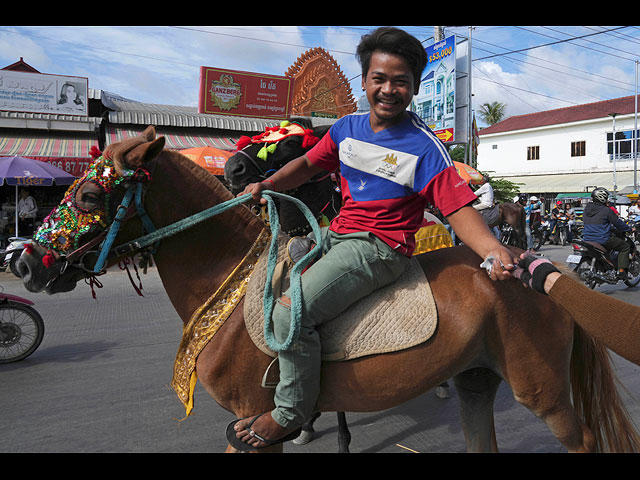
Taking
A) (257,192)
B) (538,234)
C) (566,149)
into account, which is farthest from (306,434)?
(566,149)

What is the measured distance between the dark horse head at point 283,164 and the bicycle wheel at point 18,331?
11.2ft

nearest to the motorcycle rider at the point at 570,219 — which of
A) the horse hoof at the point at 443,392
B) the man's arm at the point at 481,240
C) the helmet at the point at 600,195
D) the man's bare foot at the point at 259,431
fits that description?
the helmet at the point at 600,195

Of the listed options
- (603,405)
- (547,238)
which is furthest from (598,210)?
(547,238)

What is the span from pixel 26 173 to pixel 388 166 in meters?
11.2

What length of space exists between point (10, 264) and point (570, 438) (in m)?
2.54

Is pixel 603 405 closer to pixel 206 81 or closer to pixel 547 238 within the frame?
pixel 206 81

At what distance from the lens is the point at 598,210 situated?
848 cm

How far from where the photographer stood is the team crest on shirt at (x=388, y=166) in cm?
195

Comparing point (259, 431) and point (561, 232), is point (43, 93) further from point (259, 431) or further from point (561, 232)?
point (561, 232)

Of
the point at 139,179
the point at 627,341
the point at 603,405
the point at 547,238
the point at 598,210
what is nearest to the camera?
the point at 627,341

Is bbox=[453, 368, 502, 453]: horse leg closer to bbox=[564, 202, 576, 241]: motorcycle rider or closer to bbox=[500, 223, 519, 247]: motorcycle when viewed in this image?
bbox=[500, 223, 519, 247]: motorcycle

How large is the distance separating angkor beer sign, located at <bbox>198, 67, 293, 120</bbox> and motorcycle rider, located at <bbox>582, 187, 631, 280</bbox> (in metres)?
10.7

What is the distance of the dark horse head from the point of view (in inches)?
122

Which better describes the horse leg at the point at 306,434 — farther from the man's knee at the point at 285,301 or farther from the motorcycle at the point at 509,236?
the motorcycle at the point at 509,236
